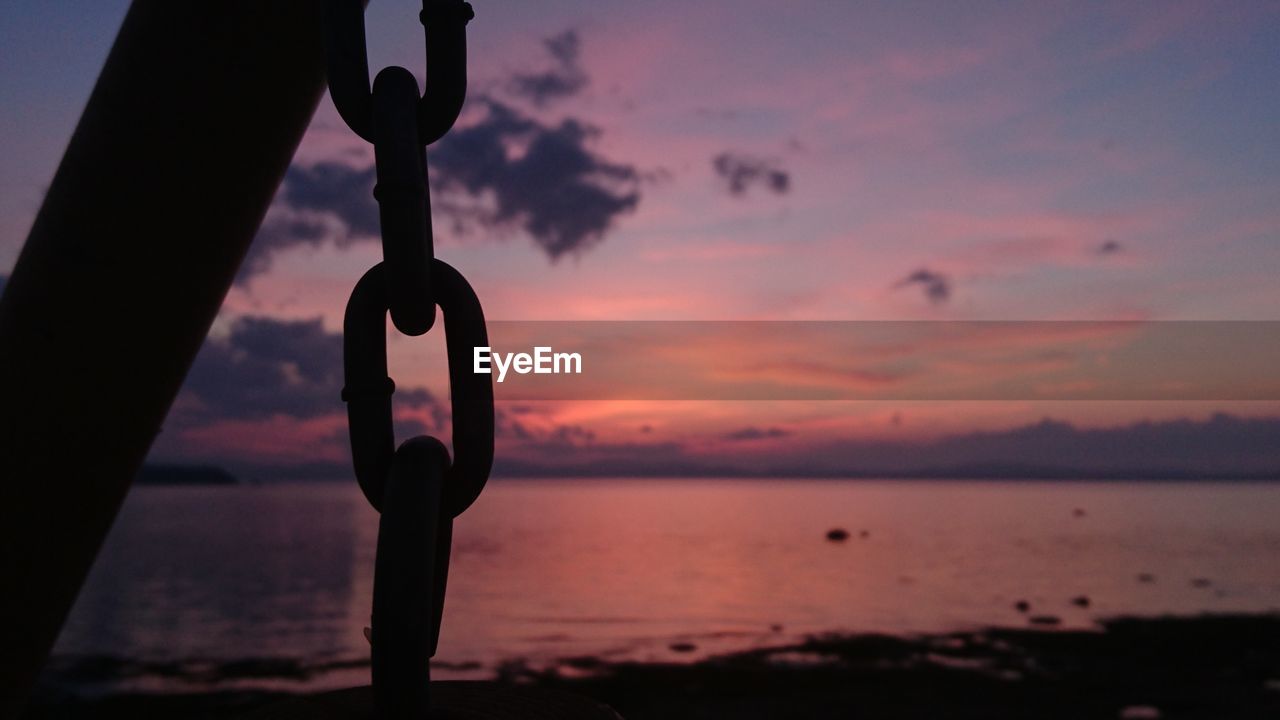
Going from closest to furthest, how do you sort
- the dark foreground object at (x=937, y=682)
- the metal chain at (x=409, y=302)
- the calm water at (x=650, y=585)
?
1. the metal chain at (x=409, y=302)
2. the dark foreground object at (x=937, y=682)
3. the calm water at (x=650, y=585)

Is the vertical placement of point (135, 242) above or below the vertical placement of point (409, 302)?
above

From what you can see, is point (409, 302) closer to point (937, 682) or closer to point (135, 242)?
point (135, 242)

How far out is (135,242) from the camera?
1905 mm

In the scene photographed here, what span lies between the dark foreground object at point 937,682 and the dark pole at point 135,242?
62.4ft

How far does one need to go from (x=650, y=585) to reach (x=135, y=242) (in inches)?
1991

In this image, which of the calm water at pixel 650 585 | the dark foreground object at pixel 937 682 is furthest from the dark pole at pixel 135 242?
the calm water at pixel 650 585

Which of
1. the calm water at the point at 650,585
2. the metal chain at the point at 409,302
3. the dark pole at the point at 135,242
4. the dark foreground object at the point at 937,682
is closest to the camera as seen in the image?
the metal chain at the point at 409,302

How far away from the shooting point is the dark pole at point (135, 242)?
180 cm

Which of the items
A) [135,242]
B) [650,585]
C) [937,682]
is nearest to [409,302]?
[135,242]

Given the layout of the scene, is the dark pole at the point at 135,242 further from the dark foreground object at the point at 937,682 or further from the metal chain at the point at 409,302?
the dark foreground object at the point at 937,682

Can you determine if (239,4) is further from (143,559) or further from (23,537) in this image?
(143,559)

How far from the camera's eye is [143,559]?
68.4 metres

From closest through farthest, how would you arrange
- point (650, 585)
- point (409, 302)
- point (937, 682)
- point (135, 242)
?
point (409, 302), point (135, 242), point (937, 682), point (650, 585)

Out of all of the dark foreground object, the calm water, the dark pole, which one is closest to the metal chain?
the dark pole
